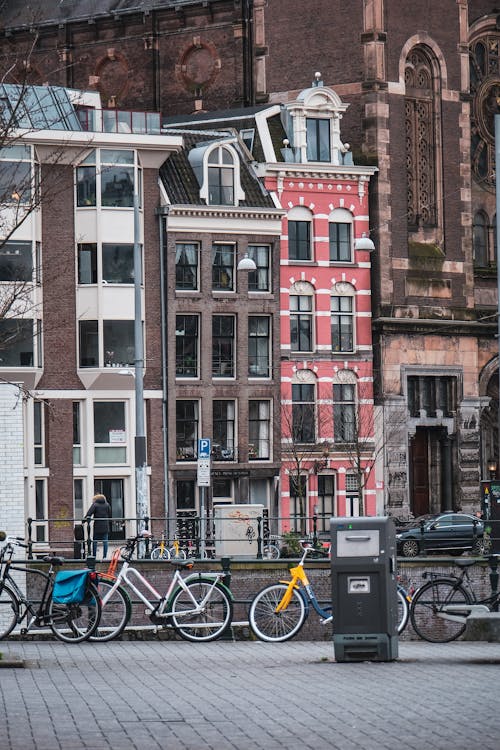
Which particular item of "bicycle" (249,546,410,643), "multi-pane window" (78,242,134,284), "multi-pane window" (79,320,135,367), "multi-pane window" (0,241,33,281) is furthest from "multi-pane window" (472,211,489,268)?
"bicycle" (249,546,410,643)

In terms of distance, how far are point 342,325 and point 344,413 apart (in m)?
2.98

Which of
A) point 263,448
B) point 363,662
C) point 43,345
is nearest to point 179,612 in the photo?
point 363,662

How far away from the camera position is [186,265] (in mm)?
62625

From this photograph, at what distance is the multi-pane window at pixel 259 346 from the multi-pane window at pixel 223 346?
922mm

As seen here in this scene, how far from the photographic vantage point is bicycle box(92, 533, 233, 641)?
2620 cm

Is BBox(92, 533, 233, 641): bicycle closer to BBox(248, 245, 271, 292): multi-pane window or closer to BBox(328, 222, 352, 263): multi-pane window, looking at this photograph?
BBox(248, 245, 271, 292): multi-pane window

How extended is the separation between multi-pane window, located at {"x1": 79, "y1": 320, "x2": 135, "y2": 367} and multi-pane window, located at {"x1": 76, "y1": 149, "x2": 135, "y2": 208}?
365cm

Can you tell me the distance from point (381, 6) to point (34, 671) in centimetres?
5178

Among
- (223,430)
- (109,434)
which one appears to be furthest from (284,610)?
(223,430)

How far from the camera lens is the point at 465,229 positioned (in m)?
73.2

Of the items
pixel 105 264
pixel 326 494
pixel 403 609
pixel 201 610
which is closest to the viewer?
pixel 201 610

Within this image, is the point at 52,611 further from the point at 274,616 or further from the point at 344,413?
the point at 344,413

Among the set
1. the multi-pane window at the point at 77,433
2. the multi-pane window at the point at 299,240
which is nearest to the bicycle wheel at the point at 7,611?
the multi-pane window at the point at 77,433

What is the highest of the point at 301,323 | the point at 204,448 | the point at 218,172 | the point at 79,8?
the point at 79,8
